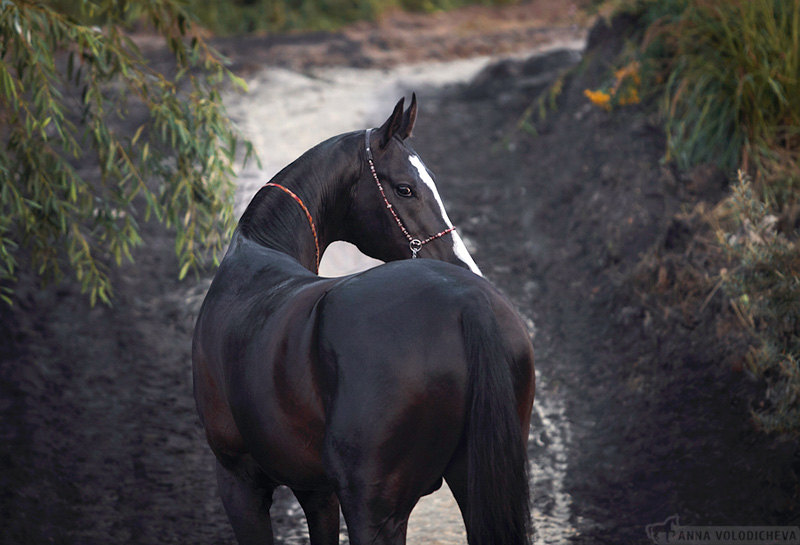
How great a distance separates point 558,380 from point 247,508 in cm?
334

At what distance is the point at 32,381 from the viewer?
5559 millimetres

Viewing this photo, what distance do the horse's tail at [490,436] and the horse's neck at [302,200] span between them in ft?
3.54

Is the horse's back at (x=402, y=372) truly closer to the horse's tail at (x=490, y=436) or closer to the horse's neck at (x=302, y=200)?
the horse's tail at (x=490, y=436)

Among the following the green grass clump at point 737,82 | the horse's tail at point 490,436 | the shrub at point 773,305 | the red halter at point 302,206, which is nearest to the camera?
the horse's tail at point 490,436

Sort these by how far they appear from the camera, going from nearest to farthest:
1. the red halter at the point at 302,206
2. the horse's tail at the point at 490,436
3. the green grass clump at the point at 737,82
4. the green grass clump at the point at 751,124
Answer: the horse's tail at the point at 490,436
the red halter at the point at 302,206
the green grass clump at the point at 751,124
the green grass clump at the point at 737,82

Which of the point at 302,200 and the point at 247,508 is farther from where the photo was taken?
the point at 302,200

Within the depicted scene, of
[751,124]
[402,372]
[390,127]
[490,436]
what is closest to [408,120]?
[390,127]

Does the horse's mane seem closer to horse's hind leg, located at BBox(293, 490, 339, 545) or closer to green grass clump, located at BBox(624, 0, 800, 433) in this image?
horse's hind leg, located at BBox(293, 490, 339, 545)

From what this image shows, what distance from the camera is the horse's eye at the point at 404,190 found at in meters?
3.14

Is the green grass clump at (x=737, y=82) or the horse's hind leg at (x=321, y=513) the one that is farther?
the green grass clump at (x=737, y=82)

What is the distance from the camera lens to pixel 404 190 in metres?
3.15

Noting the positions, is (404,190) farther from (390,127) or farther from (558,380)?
(558,380)

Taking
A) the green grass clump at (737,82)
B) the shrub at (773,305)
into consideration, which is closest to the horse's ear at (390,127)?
the shrub at (773,305)

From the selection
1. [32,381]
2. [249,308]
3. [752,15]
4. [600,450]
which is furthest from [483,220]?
[249,308]
